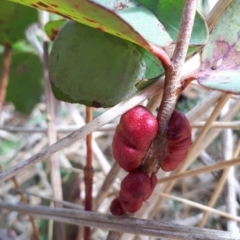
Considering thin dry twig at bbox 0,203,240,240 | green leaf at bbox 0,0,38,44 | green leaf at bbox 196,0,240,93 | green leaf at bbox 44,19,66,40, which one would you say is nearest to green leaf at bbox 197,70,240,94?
green leaf at bbox 196,0,240,93

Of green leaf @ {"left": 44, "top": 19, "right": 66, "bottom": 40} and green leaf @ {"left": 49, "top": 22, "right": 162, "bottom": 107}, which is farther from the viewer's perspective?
green leaf @ {"left": 44, "top": 19, "right": 66, "bottom": 40}

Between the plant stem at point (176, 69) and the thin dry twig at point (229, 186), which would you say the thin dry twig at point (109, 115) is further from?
the thin dry twig at point (229, 186)

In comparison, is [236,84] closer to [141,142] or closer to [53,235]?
[141,142]

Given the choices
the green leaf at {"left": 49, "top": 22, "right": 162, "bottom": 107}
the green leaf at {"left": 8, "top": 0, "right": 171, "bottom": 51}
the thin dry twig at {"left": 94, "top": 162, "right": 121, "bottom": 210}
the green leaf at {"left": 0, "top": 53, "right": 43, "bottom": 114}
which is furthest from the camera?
the green leaf at {"left": 0, "top": 53, "right": 43, "bottom": 114}

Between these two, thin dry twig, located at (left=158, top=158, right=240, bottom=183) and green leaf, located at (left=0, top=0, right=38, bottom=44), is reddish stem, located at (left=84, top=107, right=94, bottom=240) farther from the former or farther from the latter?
green leaf, located at (left=0, top=0, right=38, bottom=44)

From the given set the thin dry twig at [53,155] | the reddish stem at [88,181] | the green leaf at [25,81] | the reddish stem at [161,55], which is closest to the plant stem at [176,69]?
the reddish stem at [161,55]

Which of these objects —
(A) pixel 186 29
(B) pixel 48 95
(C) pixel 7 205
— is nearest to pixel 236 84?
(A) pixel 186 29
